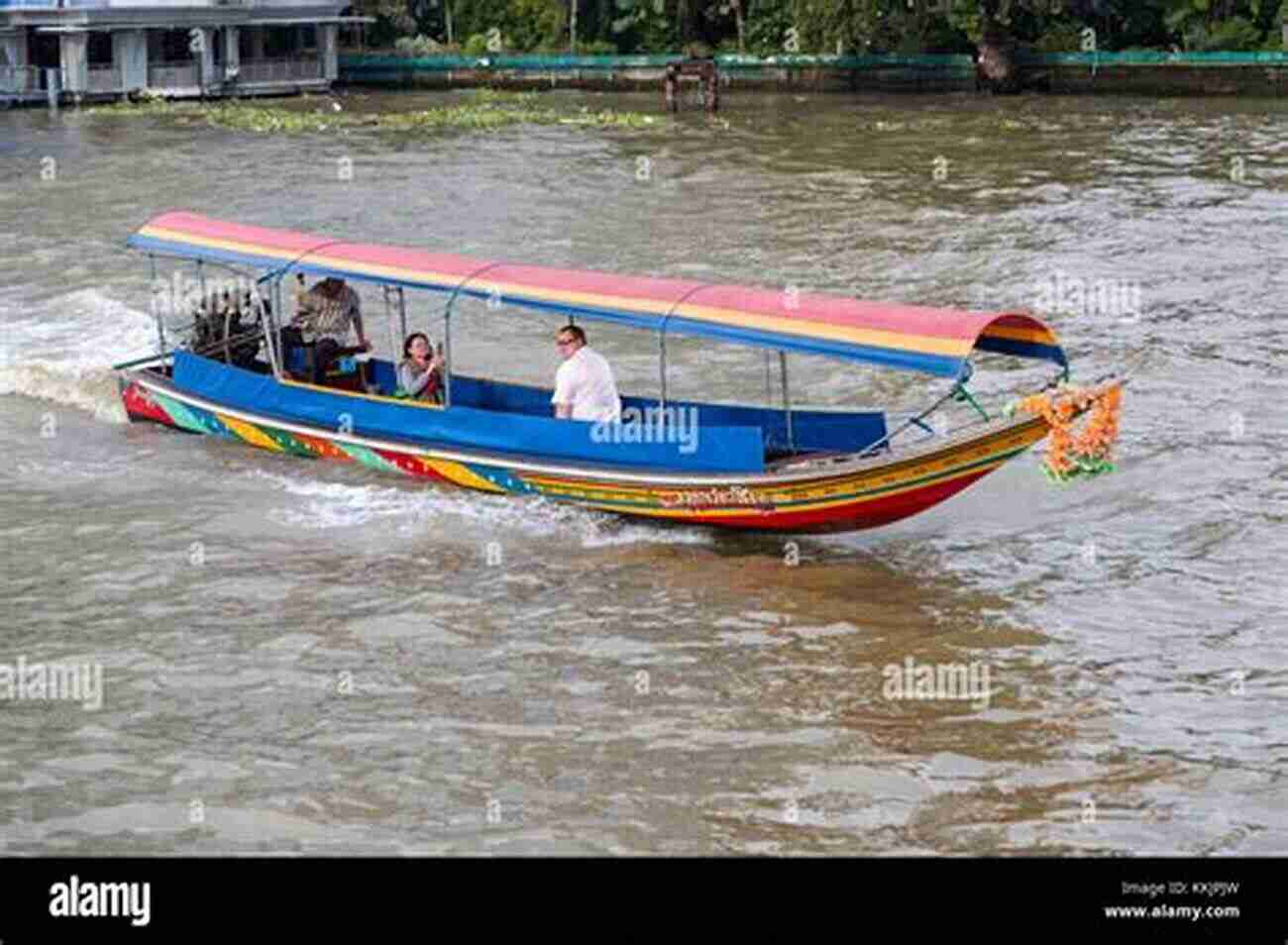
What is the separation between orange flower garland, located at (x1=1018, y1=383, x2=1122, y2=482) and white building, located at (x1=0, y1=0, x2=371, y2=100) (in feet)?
126

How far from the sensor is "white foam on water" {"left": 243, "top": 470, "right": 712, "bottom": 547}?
16.6m

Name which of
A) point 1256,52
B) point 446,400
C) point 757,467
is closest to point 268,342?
point 446,400

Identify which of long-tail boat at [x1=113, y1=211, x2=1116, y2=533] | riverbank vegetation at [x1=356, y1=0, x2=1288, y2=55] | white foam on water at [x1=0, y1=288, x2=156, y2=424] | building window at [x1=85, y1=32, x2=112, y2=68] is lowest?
white foam on water at [x1=0, y1=288, x2=156, y2=424]

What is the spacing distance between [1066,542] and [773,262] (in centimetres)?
1215

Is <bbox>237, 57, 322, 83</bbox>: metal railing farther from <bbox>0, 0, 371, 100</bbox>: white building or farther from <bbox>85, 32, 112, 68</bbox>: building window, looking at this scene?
<bbox>85, 32, 112, 68</bbox>: building window

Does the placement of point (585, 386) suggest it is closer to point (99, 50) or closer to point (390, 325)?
point (390, 325)

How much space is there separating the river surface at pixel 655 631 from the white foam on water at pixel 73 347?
2.7 inches

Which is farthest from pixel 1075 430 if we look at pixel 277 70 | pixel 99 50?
pixel 99 50

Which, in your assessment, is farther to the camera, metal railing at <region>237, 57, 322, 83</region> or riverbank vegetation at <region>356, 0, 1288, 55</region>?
metal railing at <region>237, 57, 322, 83</region>

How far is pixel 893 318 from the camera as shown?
15.2 m

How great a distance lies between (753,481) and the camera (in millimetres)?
15789

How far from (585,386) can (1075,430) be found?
149 inches

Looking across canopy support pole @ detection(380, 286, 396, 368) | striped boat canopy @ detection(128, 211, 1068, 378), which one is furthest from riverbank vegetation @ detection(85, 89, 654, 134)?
striped boat canopy @ detection(128, 211, 1068, 378)
